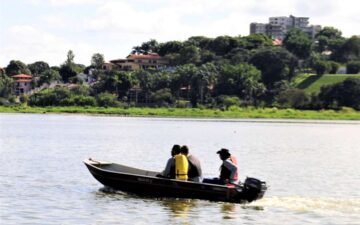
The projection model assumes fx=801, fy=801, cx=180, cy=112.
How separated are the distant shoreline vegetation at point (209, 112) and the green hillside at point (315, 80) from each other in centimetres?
2187

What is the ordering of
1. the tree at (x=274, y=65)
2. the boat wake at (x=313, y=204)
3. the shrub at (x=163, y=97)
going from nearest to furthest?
the boat wake at (x=313, y=204)
the shrub at (x=163, y=97)
the tree at (x=274, y=65)

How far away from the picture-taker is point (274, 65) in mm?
168250

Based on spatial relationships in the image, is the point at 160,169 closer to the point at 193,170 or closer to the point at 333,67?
the point at 193,170

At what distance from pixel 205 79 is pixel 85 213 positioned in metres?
126

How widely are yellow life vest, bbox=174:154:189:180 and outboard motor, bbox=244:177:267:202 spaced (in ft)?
7.45

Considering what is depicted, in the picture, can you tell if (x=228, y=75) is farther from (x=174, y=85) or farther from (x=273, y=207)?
(x=273, y=207)

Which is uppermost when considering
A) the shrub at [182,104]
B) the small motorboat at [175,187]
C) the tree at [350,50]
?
the tree at [350,50]

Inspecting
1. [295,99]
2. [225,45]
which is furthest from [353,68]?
[295,99]

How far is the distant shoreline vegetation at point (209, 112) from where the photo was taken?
133375 millimetres

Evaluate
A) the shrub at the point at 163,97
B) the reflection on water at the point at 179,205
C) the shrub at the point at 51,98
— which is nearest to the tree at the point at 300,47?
the shrub at the point at 163,97

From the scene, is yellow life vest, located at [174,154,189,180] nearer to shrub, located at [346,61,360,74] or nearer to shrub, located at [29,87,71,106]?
shrub, located at [29,87,71,106]

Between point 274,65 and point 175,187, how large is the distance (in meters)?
142

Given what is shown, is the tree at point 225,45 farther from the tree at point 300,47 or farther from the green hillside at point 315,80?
the green hillside at point 315,80

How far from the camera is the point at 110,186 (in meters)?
30.4
